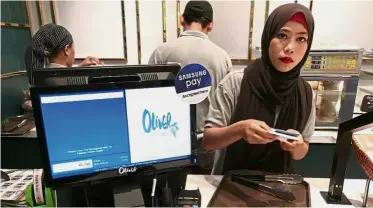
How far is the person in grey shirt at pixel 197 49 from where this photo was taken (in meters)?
1.87

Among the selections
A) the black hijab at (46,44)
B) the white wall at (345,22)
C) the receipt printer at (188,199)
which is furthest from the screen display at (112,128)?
the white wall at (345,22)

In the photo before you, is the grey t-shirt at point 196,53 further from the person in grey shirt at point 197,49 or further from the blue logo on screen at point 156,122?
the blue logo on screen at point 156,122

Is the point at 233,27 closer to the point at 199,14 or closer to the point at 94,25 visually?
the point at 199,14

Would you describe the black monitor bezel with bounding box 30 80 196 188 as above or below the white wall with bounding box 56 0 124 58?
below

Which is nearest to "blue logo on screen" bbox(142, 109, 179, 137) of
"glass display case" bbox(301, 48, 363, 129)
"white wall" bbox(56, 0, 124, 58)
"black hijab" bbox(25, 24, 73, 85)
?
"black hijab" bbox(25, 24, 73, 85)

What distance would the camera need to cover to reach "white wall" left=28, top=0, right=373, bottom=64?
2.46m

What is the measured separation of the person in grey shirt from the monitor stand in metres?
1.11

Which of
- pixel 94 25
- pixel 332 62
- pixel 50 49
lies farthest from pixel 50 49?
pixel 332 62

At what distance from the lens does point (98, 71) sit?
74 cm

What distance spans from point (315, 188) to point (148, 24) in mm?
2085

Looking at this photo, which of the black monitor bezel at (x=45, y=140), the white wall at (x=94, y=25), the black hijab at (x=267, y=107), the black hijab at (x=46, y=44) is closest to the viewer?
the black monitor bezel at (x=45, y=140)

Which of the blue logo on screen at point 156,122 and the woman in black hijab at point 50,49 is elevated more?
the woman in black hijab at point 50,49

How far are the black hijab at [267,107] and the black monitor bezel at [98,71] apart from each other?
0.43 m

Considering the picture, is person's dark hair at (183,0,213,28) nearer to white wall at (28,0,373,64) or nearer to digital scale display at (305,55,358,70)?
white wall at (28,0,373,64)
